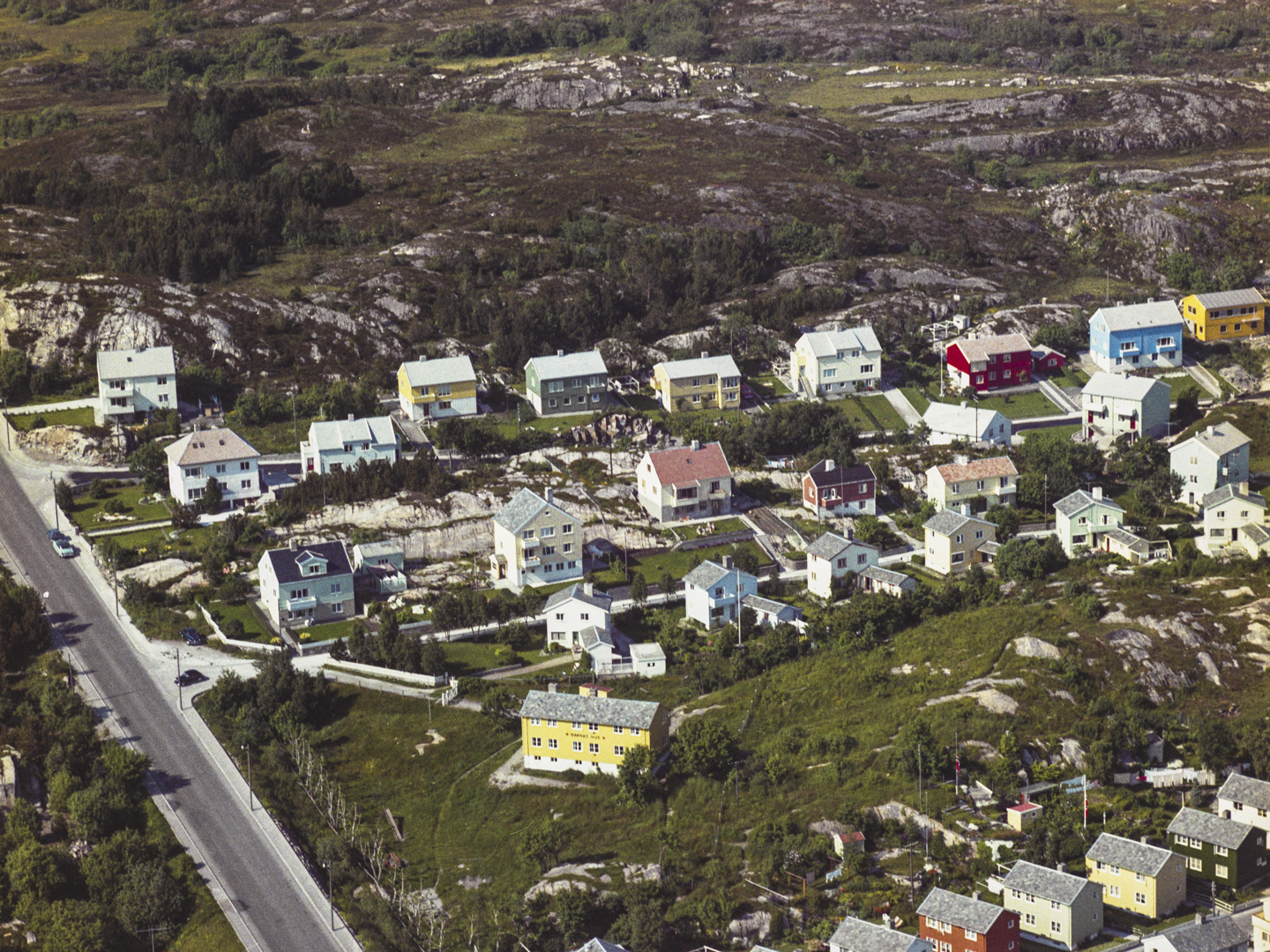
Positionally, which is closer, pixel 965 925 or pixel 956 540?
pixel 965 925

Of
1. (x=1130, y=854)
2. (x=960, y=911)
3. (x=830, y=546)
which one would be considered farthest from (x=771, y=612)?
(x=960, y=911)

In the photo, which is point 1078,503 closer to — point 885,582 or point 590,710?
point 885,582

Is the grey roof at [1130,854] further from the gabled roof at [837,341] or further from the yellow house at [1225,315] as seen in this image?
the yellow house at [1225,315]

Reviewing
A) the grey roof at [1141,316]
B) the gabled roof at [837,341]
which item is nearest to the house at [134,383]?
the gabled roof at [837,341]

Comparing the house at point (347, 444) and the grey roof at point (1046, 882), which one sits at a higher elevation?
the house at point (347, 444)

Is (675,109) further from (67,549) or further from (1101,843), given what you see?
(1101,843)
